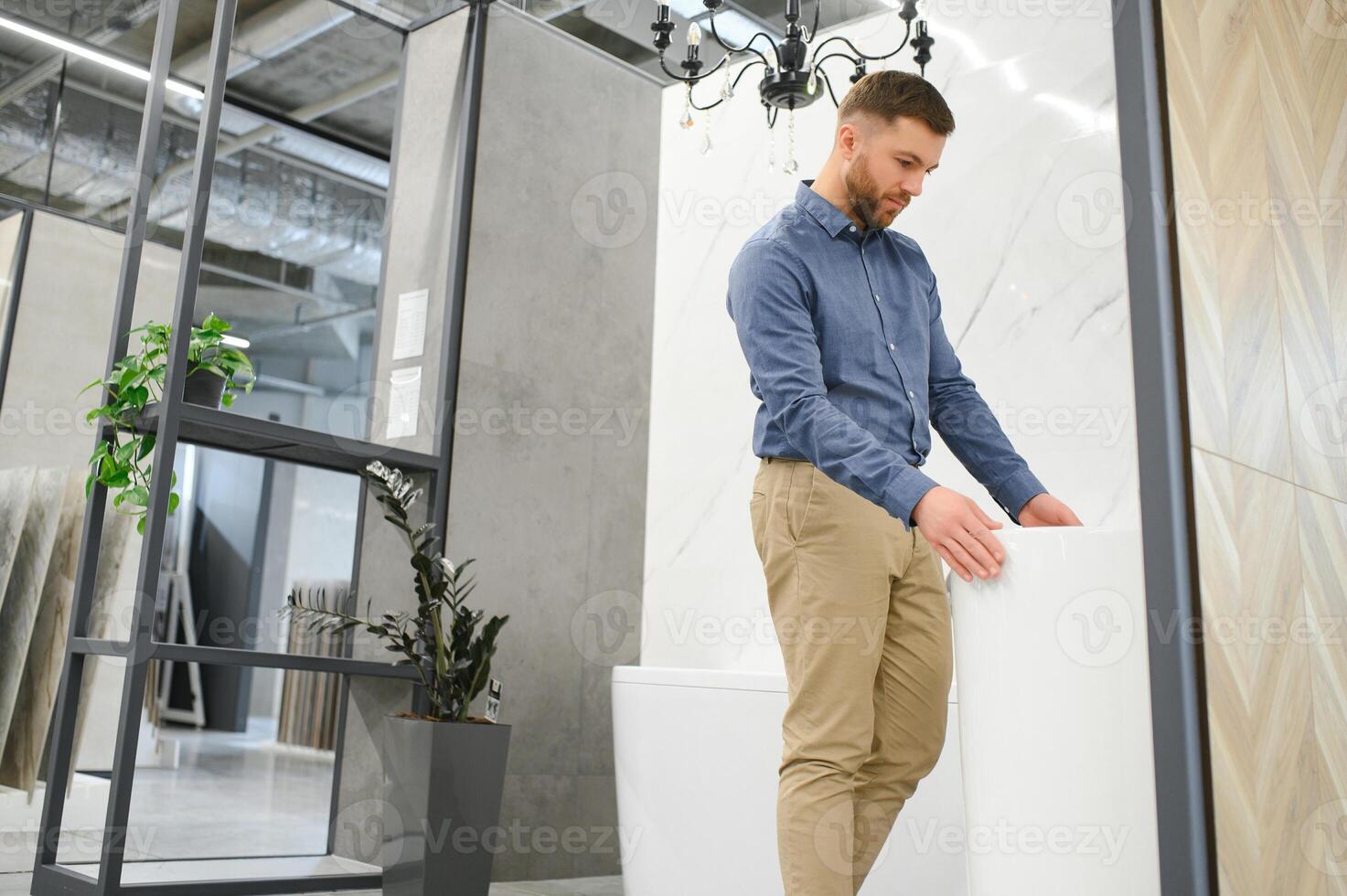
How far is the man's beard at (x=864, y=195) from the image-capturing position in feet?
5.40

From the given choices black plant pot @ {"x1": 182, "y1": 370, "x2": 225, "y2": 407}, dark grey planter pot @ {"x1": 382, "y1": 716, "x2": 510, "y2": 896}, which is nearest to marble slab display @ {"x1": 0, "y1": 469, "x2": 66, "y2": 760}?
black plant pot @ {"x1": 182, "y1": 370, "x2": 225, "y2": 407}

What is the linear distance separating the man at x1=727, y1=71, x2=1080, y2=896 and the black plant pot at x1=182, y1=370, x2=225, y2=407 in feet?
4.64

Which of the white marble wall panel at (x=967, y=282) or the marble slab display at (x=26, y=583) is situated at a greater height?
the white marble wall panel at (x=967, y=282)

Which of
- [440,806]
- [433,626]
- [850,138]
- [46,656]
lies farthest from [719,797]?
[46,656]

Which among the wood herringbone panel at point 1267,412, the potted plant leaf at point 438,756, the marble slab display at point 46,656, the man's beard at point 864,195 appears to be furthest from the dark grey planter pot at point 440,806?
the wood herringbone panel at point 1267,412

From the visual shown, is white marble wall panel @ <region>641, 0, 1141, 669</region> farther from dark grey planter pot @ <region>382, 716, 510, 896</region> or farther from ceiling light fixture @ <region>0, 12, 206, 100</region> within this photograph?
ceiling light fixture @ <region>0, 12, 206, 100</region>

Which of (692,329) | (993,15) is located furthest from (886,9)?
(692,329)

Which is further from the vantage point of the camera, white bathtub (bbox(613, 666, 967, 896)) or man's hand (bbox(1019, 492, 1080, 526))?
white bathtub (bbox(613, 666, 967, 896))

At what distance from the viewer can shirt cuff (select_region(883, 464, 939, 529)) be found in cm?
134

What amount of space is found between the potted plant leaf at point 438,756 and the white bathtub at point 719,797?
30 centimetres

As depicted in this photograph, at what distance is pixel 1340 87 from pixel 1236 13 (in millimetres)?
344

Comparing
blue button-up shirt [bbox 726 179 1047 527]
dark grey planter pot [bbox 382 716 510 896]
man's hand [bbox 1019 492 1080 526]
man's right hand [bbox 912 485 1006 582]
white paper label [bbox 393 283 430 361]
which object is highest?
white paper label [bbox 393 283 430 361]

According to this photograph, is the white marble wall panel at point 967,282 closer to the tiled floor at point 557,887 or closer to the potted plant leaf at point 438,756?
the tiled floor at point 557,887

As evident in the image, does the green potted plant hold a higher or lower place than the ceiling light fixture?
lower
